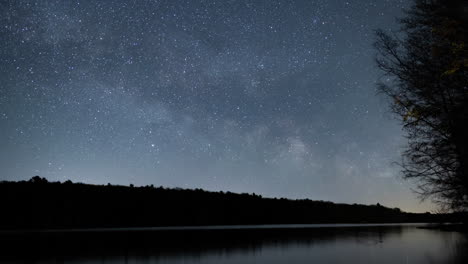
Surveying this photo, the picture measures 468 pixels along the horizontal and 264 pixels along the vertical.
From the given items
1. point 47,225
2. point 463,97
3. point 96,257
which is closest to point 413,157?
point 463,97

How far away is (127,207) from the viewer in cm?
2016

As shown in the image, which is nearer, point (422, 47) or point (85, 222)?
point (422, 47)

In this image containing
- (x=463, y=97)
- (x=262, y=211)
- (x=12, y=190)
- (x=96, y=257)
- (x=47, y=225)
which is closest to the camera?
(x=96, y=257)

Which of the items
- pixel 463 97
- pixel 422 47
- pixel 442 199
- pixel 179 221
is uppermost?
pixel 422 47

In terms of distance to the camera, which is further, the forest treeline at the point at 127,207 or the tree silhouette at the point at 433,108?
the forest treeline at the point at 127,207

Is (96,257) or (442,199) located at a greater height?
(442,199)

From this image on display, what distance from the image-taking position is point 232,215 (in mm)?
27250

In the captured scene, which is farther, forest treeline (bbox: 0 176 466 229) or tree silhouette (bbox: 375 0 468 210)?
forest treeline (bbox: 0 176 466 229)

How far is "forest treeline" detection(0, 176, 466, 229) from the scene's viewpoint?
16.7 meters

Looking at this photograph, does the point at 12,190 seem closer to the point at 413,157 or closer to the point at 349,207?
the point at 413,157

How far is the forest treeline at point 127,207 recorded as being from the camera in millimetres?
16688

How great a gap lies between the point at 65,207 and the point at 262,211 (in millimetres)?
16638

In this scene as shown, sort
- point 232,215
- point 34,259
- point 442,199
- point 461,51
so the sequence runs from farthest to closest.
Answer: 1. point 232,215
2. point 442,199
3. point 461,51
4. point 34,259

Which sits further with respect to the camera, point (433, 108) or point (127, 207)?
point (127, 207)
